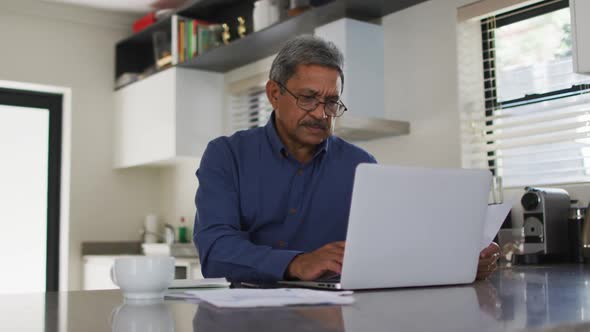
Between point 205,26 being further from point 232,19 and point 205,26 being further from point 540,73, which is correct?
point 540,73

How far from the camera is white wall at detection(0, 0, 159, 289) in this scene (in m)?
4.83

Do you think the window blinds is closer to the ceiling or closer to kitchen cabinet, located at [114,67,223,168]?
kitchen cabinet, located at [114,67,223,168]

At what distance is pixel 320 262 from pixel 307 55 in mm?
734

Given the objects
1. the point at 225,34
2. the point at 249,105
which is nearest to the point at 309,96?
the point at 225,34

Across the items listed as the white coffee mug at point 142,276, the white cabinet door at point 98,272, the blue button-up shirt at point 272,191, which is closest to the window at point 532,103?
the blue button-up shirt at point 272,191

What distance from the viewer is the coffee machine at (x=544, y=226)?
2.46 meters

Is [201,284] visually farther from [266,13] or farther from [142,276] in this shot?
[266,13]

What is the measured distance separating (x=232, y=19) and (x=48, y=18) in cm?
144

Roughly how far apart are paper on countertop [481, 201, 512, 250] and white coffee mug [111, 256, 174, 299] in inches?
32.1

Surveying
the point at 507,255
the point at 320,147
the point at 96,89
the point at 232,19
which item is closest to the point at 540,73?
the point at 507,255

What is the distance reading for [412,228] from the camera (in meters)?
1.40

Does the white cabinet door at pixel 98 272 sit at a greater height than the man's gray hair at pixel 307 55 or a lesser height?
lesser

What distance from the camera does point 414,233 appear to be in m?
1.40

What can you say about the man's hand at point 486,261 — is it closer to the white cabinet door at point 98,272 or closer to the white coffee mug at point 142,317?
the white coffee mug at point 142,317
